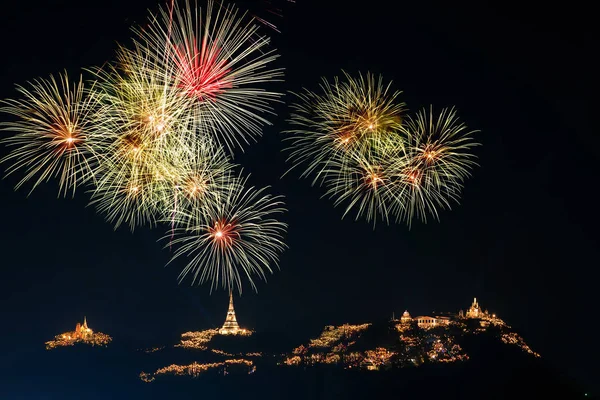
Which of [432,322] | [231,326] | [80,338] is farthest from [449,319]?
[80,338]

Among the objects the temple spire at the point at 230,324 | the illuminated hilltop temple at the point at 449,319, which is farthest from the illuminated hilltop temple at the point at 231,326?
the illuminated hilltop temple at the point at 449,319

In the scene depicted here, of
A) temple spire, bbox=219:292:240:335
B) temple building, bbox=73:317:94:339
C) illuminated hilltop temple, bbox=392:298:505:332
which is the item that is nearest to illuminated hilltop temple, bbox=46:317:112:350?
temple building, bbox=73:317:94:339

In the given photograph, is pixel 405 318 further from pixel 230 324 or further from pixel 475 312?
pixel 230 324

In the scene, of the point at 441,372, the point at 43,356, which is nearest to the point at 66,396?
the point at 43,356

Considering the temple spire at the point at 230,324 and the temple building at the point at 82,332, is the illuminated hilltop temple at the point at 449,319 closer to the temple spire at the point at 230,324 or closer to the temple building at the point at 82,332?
the temple spire at the point at 230,324

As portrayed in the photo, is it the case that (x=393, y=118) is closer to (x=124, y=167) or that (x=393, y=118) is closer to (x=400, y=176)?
(x=400, y=176)

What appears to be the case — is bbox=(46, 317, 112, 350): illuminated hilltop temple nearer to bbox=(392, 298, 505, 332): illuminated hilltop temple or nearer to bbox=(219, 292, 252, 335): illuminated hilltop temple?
bbox=(219, 292, 252, 335): illuminated hilltop temple
